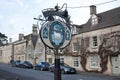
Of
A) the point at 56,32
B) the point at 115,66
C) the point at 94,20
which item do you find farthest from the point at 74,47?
the point at 56,32

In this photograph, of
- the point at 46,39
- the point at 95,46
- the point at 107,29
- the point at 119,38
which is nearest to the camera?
the point at 46,39

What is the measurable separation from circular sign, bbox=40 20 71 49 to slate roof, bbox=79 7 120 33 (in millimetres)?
25913

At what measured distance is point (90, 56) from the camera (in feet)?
116

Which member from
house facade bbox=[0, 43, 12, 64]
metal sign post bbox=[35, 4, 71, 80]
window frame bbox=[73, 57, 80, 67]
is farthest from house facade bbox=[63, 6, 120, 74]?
house facade bbox=[0, 43, 12, 64]

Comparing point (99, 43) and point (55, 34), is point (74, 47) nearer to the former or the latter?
point (99, 43)

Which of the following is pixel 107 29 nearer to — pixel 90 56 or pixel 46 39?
pixel 90 56

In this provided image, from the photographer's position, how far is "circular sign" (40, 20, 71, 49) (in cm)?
568

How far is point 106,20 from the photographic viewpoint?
3431 centimetres

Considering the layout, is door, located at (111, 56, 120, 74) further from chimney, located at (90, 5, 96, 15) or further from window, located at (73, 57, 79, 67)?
chimney, located at (90, 5, 96, 15)

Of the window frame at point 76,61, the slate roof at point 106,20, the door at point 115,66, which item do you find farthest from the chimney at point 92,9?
the door at point 115,66

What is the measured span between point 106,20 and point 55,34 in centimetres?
2941

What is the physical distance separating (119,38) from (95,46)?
487cm

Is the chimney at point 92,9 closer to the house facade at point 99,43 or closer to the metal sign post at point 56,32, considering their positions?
the house facade at point 99,43

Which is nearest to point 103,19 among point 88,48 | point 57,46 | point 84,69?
point 88,48
